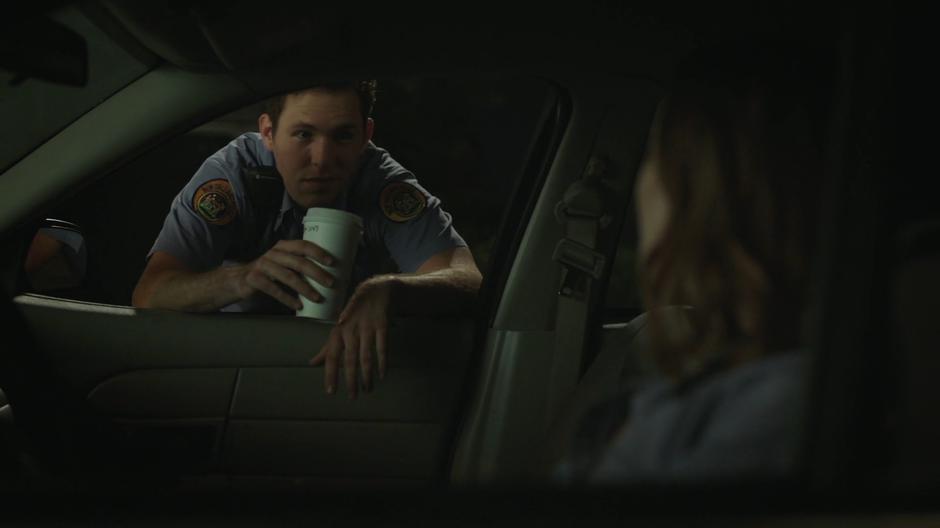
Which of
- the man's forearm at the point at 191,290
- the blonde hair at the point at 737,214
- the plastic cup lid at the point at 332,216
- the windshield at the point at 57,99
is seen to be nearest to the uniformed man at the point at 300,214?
the man's forearm at the point at 191,290

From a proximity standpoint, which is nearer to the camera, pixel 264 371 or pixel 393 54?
pixel 393 54

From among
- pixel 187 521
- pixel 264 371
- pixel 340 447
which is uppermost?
pixel 187 521

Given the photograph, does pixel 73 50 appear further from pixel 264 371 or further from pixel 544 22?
pixel 264 371

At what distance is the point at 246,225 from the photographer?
8.41 ft

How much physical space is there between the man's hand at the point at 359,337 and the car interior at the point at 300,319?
141mm

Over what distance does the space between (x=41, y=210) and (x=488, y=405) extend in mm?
979

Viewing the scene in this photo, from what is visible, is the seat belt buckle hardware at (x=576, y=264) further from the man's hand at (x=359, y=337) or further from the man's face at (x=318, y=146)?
the man's face at (x=318, y=146)

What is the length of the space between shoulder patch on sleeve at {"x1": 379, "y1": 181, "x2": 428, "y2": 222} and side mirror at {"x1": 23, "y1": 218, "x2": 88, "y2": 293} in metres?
0.71

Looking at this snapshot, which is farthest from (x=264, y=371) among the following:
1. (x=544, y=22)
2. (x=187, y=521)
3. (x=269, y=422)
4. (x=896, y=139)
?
(x=896, y=139)

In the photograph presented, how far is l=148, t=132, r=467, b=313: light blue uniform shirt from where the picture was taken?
254 centimetres

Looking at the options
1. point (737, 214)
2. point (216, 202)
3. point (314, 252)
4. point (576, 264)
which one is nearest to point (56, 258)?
point (216, 202)

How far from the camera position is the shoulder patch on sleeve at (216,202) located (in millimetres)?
2527

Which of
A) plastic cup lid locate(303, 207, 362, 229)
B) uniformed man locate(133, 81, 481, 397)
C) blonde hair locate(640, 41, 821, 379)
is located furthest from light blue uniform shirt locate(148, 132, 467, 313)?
blonde hair locate(640, 41, 821, 379)

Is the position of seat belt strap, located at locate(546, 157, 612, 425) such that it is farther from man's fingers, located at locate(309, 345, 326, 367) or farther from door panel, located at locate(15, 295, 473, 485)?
man's fingers, located at locate(309, 345, 326, 367)
